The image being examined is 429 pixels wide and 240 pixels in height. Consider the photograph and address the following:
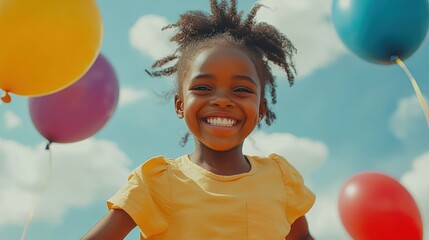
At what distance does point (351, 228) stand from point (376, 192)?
26 cm

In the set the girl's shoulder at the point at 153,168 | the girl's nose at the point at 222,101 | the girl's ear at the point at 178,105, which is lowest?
the girl's shoulder at the point at 153,168

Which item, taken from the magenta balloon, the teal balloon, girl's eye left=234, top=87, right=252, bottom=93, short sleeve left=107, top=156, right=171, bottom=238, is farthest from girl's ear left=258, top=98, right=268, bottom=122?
the magenta balloon

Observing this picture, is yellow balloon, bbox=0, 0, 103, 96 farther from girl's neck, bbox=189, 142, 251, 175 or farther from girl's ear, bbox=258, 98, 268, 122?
girl's ear, bbox=258, 98, 268, 122

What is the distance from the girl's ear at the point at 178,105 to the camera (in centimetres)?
245

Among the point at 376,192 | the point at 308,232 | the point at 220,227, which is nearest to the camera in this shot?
the point at 220,227

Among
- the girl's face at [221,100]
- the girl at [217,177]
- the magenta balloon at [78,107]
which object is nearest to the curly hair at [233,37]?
the girl at [217,177]

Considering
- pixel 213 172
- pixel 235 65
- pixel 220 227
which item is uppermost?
pixel 235 65

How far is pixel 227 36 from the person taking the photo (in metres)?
2.52

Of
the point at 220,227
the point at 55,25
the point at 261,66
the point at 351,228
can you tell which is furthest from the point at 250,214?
the point at 351,228

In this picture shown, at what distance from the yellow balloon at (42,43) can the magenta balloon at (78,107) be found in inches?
44.7

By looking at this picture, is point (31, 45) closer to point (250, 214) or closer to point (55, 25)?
point (55, 25)

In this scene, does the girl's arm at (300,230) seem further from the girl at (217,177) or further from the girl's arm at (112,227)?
the girl's arm at (112,227)

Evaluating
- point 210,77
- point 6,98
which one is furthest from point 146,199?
point 6,98

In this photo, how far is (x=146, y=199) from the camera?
2.01 m
